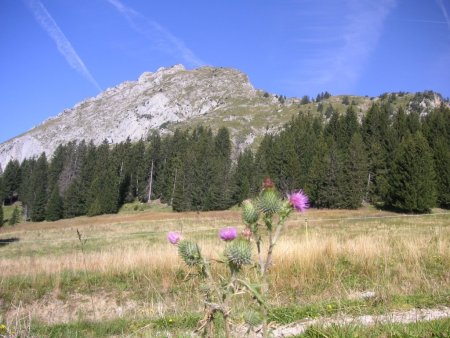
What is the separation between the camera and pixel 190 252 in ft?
6.16

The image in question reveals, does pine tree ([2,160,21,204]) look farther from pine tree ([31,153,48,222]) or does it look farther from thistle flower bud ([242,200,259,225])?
thistle flower bud ([242,200,259,225])

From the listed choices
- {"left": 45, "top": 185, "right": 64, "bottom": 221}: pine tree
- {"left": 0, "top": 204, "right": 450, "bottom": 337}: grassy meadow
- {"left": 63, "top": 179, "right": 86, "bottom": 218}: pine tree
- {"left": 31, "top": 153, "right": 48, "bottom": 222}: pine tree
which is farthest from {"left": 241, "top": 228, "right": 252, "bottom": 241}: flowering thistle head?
{"left": 31, "top": 153, "right": 48, "bottom": 222}: pine tree

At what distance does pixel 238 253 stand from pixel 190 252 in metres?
0.24

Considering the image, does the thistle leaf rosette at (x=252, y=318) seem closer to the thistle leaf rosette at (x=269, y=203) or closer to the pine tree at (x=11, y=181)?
the thistle leaf rosette at (x=269, y=203)

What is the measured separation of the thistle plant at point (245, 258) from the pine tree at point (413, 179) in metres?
49.5

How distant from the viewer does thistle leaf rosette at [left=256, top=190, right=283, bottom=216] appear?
1.91 m

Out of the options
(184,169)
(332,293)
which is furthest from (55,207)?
(332,293)

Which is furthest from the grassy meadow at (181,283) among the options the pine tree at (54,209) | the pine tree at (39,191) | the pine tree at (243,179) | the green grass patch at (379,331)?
the pine tree at (39,191)

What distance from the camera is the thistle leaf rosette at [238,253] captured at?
176cm

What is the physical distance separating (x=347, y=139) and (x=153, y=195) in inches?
1849

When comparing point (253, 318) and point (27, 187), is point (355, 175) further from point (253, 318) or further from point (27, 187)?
point (27, 187)

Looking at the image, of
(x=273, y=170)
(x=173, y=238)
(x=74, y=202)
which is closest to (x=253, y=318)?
(x=173, y=238)

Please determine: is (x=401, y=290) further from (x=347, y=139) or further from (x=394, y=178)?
(x=347, y=139)

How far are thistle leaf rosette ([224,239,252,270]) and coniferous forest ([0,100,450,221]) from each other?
133 feet
